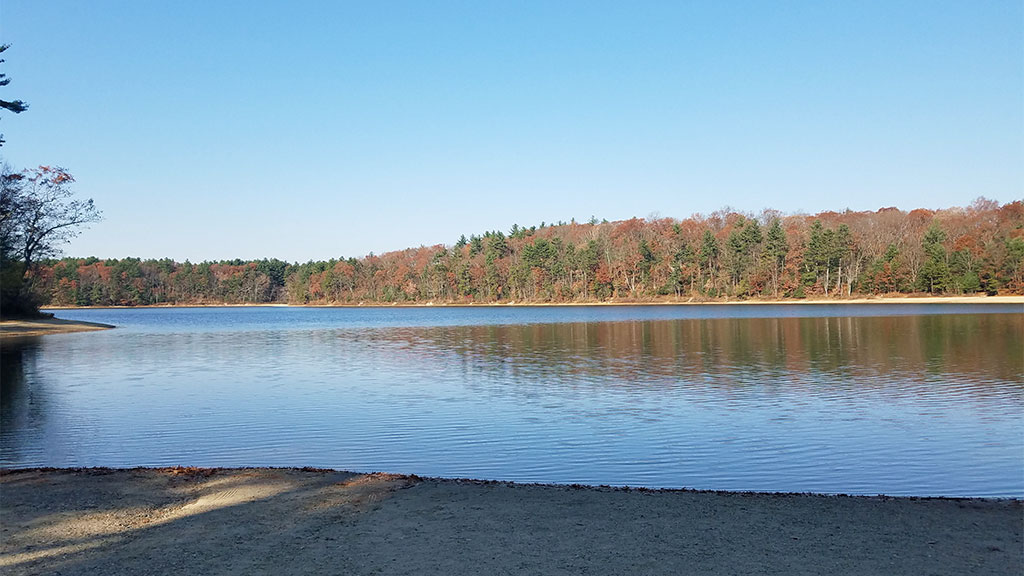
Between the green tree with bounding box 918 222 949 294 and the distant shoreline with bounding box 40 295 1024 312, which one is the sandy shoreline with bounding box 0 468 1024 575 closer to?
the distant shoreline with bounding box 40 295 1024 312

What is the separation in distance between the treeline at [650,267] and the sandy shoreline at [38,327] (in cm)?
515

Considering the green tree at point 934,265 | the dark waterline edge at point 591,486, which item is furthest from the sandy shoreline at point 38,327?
the green tree at point 934,265

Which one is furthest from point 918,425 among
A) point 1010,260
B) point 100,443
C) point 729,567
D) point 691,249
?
point 691,249

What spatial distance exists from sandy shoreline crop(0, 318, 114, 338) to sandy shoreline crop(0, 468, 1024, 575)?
4688 centimetres

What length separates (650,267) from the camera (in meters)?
110

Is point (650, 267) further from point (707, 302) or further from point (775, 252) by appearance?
point (775, 252)

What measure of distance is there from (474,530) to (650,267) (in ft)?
346

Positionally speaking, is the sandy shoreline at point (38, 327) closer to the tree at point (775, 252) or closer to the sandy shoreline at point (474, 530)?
the sandy shoreline at point (474, 530)

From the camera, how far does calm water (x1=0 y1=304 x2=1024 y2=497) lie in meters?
10.5

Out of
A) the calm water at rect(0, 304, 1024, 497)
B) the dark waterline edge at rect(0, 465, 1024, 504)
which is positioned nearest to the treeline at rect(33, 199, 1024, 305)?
the calm water at rect(0, 304, 1024, 497)

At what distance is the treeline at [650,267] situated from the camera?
86938mm

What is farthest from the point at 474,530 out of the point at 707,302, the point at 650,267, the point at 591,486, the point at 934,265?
the point at 650,267

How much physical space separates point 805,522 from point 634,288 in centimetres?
10589

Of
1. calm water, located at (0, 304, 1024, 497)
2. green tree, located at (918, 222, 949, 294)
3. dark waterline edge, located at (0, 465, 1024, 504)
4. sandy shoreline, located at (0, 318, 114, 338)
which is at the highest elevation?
green tree, located at (918, 222, 949, 294)
